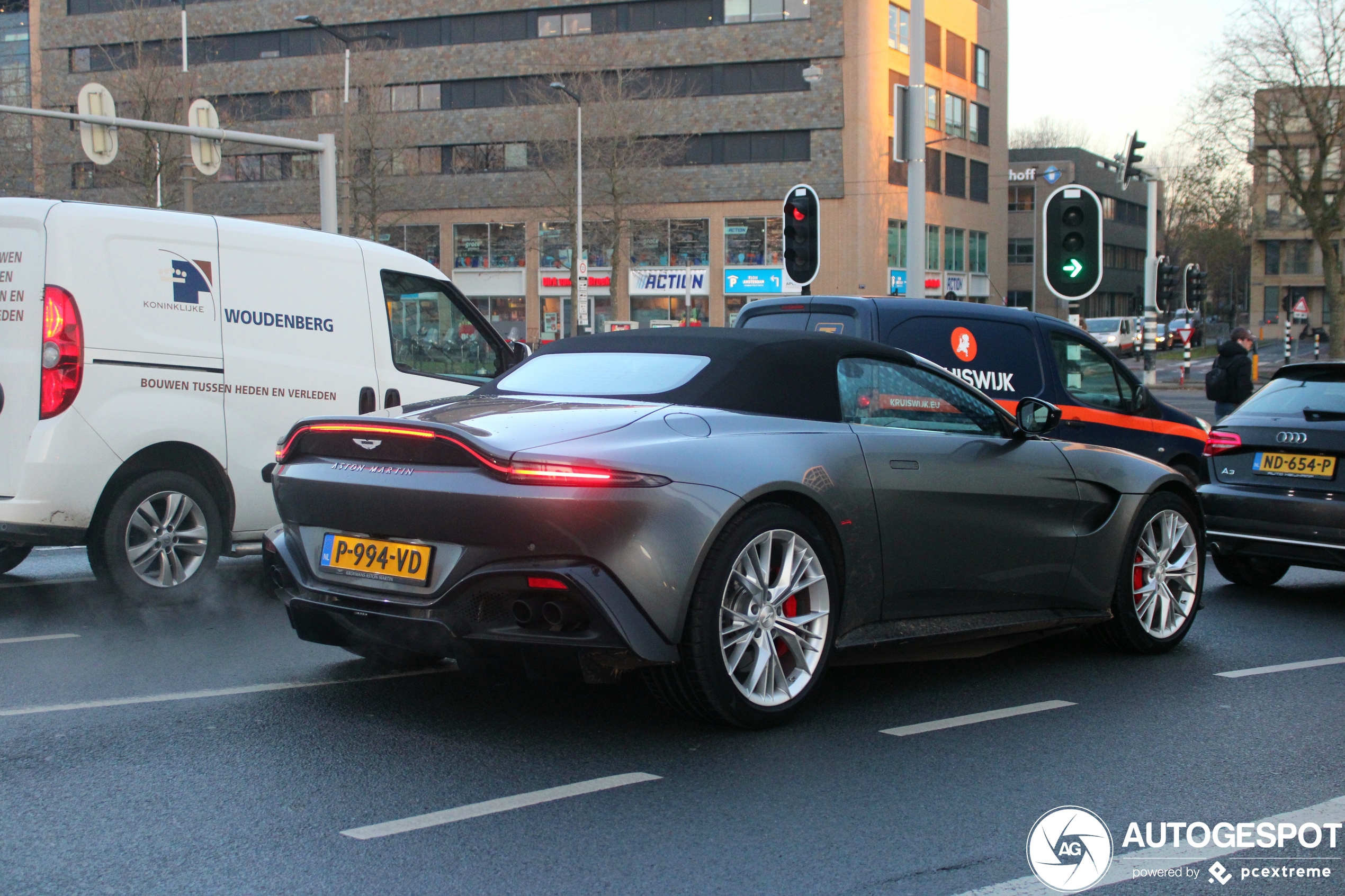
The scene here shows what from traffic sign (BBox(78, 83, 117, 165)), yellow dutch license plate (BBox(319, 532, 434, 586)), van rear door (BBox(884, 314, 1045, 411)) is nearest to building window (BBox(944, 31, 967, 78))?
traffic sign (BBox(78, 83, 117, 165))

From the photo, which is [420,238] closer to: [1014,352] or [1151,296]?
[1151,296]

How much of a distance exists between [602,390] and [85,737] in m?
2.23

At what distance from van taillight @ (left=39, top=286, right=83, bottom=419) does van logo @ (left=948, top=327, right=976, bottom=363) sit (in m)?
5.44

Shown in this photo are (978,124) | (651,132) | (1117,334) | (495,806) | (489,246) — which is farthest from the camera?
(978,124)

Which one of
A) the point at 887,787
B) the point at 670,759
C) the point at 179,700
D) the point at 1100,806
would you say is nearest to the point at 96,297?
the point at 179,700

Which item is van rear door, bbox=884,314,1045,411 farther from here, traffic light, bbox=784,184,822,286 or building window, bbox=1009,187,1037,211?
building window, bbox=1009,187,1037,211

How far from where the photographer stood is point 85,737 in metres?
4.61

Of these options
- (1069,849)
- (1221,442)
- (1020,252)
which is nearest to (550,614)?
(1069,849)

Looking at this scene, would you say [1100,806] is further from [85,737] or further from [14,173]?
[14,173]

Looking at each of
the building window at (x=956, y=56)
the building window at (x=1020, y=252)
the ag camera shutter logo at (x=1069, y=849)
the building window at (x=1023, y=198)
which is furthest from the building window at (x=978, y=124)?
the ag camera shutter logo at (x=1069, y=849)

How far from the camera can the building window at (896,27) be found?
5506cm

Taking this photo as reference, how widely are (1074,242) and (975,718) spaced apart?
9319mm

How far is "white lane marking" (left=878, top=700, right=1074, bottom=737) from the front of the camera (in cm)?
491

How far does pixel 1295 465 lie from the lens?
26.9 feet
